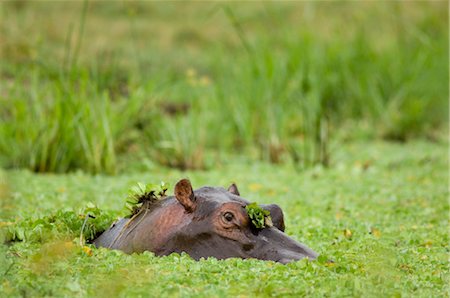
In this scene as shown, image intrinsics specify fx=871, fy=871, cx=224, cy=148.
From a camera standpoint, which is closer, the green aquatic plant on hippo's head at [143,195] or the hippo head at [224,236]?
the hippo head at [224,236]

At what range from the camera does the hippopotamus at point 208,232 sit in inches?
124

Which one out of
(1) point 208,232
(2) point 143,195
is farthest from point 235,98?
(1) point 208,232

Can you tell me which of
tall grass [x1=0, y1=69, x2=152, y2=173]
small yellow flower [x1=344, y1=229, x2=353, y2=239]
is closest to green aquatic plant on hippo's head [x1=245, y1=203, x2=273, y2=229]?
small yellow flower [x1=344, y1=229, x2=353, y2=239]

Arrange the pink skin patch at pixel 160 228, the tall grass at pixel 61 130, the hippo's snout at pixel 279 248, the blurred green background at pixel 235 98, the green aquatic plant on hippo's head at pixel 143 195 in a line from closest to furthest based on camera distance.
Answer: the hippo's snout at pixel 279 248 → the pink skin patch at pixel 160 228 → the green aquatic plant on hippo's head at pixel 143 195 → the tall grass at pixel 61 130 → the blurred green background at pixel 235 98

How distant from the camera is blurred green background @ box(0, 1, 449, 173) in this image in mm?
6195

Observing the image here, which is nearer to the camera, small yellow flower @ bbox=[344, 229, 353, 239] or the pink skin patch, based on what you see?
the pink skin patch

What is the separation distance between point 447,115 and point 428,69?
2.87ft

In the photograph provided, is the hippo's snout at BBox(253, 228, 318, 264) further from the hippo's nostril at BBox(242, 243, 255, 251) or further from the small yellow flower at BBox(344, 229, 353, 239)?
the small yellow flower at BBox(344, 229, 353, 239)

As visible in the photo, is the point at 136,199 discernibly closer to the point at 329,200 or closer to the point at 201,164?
the point at 329,200

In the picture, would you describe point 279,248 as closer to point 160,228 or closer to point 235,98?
point 160,228

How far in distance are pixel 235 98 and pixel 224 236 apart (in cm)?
464

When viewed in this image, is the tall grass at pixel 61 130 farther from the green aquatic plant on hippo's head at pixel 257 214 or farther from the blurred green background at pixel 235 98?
the green aquatic plant on hippo's head at pixel 257 214

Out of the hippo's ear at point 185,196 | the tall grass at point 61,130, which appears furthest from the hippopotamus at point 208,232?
the tall grass at point 61,130

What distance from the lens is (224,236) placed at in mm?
3168
